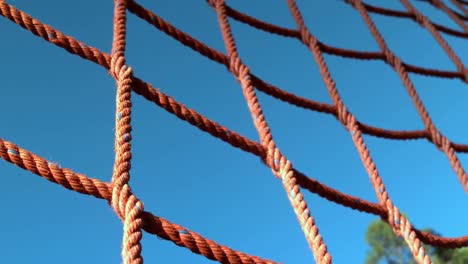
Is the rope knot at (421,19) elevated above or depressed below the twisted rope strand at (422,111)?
above

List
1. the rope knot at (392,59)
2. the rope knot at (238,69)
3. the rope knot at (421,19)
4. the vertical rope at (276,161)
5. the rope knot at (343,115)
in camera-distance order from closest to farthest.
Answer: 1. the vertical rope at (276,161)
2. the rope knot at (238,69)
3. the rope knot at (343,115)
4. the rope knot at (392,59)
5. the rope knot at (421,19)

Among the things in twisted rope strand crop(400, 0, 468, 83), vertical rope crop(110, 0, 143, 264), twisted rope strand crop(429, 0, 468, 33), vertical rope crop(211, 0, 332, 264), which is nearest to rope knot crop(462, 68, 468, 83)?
twisted rope strand crop(400, 0, 468, 83)

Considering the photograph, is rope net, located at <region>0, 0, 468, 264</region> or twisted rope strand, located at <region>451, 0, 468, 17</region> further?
twisted rope strand, located at <region>451, 0, 468, 17</region>

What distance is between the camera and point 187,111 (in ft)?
1.99

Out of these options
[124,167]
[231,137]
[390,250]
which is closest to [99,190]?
[124,167]

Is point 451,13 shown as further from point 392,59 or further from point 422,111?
point 422,111

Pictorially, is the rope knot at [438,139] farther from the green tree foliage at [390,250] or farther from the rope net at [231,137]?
the green tree foliage at [390,250]

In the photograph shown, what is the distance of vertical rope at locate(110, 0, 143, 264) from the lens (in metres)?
0.41

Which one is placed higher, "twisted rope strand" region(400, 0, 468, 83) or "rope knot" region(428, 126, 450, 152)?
"twisted rope strand" region(400, 0, 468, 83)

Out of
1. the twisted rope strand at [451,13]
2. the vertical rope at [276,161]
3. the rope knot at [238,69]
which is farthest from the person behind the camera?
the twisted rope strand at [451,13]

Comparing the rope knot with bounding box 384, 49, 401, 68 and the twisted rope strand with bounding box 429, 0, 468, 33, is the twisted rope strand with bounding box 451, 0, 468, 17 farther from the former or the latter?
the rope knot with bounding box 384, 49, 401, 68

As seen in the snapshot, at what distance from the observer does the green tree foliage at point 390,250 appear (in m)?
6.09

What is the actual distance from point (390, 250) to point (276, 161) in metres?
6.36

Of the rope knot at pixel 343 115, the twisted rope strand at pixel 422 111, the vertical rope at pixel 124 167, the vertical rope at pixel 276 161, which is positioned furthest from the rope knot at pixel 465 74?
the vertical rope at pixel 124 167
